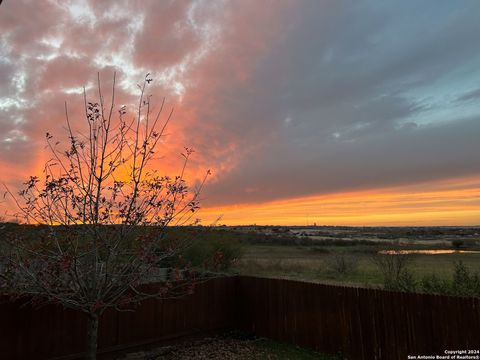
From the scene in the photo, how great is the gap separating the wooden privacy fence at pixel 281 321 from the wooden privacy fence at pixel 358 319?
0.05 ft

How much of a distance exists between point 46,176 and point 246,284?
6.24 m

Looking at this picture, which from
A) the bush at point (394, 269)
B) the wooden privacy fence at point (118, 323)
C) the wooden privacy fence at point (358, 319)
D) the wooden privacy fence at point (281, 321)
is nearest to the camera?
the wooden privacy fence at point (358, 319)

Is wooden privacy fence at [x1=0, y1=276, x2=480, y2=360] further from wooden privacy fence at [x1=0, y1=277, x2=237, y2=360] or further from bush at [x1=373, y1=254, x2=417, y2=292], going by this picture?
bush at [x1=373, y1=254, x2=417, y2=292]

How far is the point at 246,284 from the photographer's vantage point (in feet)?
32.9

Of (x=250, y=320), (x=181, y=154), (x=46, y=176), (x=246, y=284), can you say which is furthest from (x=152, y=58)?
(x=250, y=320)

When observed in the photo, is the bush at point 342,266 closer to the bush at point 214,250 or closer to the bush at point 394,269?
the bush at point 214,250

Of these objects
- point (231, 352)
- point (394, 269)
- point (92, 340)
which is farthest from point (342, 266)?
point (92, 340)

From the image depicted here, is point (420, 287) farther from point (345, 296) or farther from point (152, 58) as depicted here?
point (152, 58)

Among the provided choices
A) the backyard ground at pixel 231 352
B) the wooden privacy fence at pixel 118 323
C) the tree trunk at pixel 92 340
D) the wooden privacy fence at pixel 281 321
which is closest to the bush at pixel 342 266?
the wooden privacy fence at pixel 281 321

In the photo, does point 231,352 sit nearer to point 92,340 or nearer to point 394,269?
point 92,340

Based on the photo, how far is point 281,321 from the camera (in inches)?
348

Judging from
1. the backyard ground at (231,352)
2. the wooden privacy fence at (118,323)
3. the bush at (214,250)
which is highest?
the bush at (214,250)

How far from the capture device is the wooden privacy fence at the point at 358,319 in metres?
5.81

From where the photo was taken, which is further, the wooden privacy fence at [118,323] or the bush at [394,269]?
the bush at [394,269]
